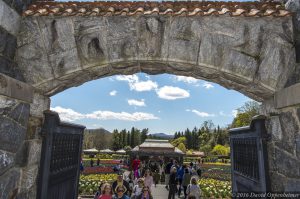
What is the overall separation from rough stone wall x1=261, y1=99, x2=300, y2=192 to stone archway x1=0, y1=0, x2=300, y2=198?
0.05ft

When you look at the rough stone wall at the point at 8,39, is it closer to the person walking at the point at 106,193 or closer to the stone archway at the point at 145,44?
the stone archway at the point at 145,44

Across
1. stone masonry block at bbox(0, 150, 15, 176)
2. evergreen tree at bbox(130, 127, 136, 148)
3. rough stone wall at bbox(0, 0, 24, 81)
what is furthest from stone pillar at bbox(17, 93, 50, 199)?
evergreen tree at bbox(130, 127, 136, 148)

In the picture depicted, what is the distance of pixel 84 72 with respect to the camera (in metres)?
3.36

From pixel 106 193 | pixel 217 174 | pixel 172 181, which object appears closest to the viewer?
pixel 106 193

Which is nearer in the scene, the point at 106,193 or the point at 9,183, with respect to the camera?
the point at 9,183

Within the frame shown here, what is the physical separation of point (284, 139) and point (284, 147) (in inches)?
3.8

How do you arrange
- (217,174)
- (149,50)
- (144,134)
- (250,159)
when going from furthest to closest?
(144,134) < (217,174) < (250,159) < (149,50)

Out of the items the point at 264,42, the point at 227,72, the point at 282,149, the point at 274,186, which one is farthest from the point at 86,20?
the point at 274,186

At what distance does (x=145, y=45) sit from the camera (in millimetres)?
3236

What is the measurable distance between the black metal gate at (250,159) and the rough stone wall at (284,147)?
0.34ft

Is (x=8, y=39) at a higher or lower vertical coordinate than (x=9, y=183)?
higher

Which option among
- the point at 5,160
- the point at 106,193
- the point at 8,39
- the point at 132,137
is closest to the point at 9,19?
the point at 8,39

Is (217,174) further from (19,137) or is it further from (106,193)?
(19,137)

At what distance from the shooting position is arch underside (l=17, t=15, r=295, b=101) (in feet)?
10.1
